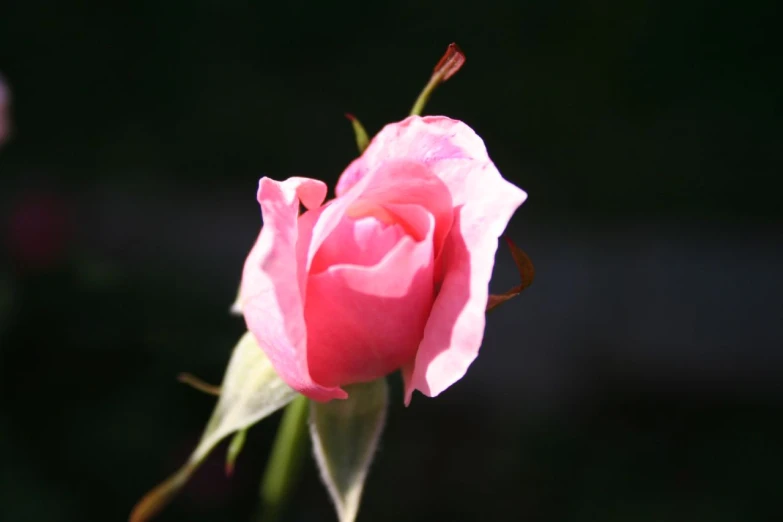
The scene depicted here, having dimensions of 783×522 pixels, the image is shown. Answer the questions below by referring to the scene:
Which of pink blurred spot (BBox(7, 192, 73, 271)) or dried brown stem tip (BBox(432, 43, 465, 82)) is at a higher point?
dried brown stem tip (BBox(432, 43, 465, 82))

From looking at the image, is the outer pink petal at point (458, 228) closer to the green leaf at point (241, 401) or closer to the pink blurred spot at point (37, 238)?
the green leaf at point (241, 401)

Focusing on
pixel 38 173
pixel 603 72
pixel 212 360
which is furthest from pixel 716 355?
pixel 38 173

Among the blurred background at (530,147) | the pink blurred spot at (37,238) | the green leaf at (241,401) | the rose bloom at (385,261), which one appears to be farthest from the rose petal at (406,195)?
the blurred background at (530,147)

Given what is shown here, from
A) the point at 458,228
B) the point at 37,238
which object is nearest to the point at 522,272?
the point at 458,228

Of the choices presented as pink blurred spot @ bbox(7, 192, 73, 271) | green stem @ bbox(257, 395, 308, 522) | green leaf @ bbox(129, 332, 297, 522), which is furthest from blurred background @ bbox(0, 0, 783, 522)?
green leaf @ bbox(129, 332, 297, 522)

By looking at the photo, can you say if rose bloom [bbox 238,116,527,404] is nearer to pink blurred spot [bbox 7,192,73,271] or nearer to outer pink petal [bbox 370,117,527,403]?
outer pink petal [bbox 370,117,527,403]

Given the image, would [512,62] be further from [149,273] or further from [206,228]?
→ [149,273]
